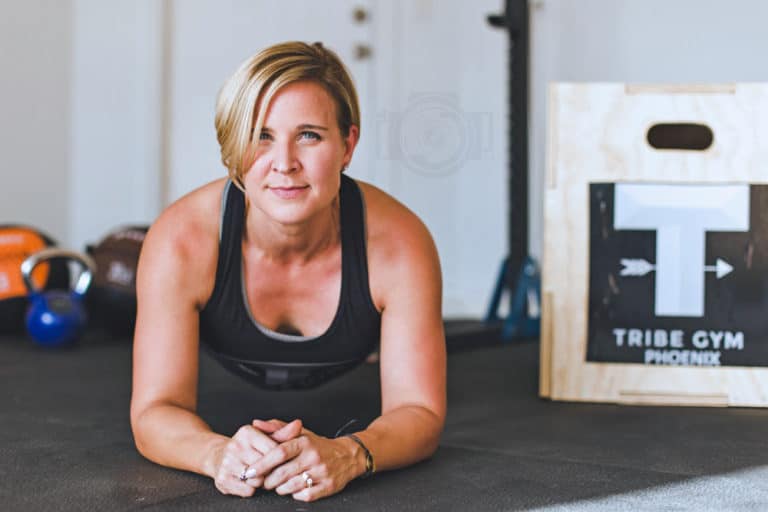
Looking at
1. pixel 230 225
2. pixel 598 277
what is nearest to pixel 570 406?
pixel 598 277

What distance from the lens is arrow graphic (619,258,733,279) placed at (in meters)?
1.85

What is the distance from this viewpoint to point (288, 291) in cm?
140

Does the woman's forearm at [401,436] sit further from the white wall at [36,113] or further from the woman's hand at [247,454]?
the white wall at [36,113]

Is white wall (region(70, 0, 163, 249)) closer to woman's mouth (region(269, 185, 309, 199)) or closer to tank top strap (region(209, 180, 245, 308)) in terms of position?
tank top strap (region(209, 180, 245, 308))

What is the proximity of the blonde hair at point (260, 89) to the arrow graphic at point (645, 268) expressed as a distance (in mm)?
845

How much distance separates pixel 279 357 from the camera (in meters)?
1.45

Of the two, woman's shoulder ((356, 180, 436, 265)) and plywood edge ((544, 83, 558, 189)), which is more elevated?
plywood edge ((544, 83, 558, 189))

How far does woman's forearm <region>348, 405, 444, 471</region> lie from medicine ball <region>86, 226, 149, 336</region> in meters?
1.61

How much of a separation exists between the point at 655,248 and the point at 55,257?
180cm

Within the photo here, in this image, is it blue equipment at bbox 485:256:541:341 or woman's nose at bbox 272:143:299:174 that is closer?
woman's nose at bbox 272:143:299:174

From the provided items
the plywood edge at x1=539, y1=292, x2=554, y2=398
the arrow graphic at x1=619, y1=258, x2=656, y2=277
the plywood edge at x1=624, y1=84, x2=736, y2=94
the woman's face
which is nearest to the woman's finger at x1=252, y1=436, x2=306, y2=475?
the woman's face

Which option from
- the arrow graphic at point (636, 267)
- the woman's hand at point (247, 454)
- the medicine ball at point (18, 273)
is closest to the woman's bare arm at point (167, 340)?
the woman's hand at point (247, 454)

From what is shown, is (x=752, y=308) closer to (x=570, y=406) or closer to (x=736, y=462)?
(x=570, y=406)

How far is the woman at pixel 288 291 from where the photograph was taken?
1173 millimetres
